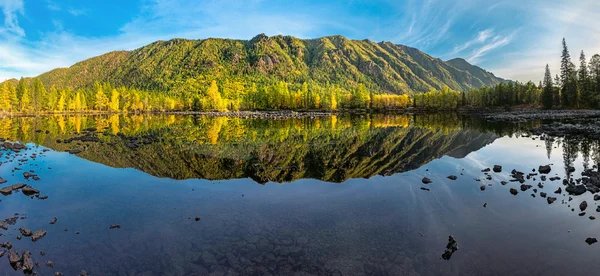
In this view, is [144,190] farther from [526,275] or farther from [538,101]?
[538,101]

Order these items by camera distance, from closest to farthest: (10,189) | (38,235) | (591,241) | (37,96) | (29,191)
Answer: (591,241) < (38,235) < (10,189) < (29,191) < (37,96)

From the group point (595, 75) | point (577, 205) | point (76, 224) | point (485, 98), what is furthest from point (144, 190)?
point (485, 98)

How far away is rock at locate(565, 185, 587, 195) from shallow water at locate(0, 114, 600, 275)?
0.87 metres

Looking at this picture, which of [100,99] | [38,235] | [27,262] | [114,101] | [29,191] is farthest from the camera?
[114,101]

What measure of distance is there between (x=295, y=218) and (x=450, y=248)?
643cm

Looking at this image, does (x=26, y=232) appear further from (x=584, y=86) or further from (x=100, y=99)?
(x=100, y=99)

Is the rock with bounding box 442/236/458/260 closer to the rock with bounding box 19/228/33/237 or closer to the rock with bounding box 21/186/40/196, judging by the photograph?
the rock with bounding box 19/228/33/237

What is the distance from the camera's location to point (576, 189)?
693 inches

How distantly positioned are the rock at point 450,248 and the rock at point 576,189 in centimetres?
1131

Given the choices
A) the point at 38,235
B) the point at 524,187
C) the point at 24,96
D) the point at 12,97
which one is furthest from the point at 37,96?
the point at 524,187

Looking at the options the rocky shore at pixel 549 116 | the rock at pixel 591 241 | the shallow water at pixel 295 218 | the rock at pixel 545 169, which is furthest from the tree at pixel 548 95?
the rock at pixel 591 241

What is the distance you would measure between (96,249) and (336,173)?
1586cm

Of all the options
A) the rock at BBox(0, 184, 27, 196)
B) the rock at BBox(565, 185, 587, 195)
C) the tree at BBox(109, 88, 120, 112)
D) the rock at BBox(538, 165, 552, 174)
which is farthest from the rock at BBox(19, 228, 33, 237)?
the tree at BBox(109, 88, 120, 112)

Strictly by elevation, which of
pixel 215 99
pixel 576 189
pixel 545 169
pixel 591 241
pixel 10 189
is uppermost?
pixel 215 99
